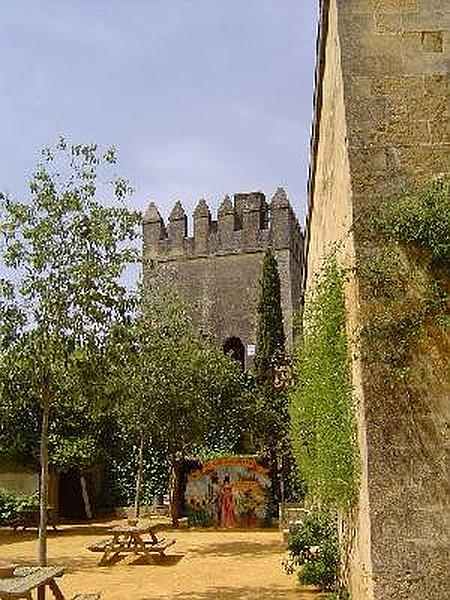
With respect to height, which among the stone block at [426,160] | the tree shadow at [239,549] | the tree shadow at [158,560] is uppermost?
the stone block at [426,160]

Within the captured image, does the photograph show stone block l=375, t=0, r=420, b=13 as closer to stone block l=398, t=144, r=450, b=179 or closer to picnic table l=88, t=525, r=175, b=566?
stone block l=398, t=144, r=450, b=179

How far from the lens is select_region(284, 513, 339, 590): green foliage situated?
8.93m

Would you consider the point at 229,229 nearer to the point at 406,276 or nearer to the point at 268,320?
the point at 268,320

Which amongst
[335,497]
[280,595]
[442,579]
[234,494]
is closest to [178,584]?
[280,595]

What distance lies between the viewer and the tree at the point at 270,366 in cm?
2278

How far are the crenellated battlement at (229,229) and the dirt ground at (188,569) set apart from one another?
62.8 feet

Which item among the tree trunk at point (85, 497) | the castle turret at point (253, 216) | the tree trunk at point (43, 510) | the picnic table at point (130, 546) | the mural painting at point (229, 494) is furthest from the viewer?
the castle turret at point (253, 216)

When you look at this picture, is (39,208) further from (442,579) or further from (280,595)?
(442,579)

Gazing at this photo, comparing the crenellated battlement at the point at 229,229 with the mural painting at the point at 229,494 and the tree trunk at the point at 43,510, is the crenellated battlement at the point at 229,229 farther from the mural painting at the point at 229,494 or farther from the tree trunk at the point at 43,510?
the tree trunk at the point at 43,510

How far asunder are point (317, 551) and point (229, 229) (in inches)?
1088

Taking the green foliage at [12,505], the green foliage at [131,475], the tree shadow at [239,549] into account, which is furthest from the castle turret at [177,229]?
the tree shadow at [239,549]

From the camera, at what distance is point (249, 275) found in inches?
1403

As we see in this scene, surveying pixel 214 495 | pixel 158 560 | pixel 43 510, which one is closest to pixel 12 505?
pixel 214 495

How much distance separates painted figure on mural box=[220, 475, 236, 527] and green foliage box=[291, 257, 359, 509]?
12620 millimetres
